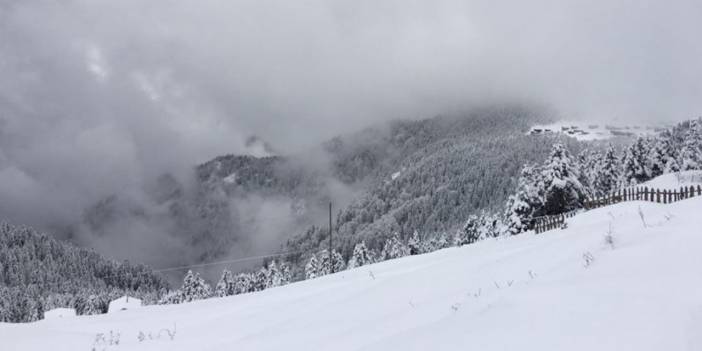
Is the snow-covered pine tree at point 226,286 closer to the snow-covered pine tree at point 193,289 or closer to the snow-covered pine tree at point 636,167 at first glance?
the snow-covered pine tree at point 193,289

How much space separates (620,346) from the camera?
13.3 ft

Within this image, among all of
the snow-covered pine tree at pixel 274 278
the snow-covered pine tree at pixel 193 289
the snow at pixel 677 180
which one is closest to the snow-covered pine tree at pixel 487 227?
the snow at pixel 677 180

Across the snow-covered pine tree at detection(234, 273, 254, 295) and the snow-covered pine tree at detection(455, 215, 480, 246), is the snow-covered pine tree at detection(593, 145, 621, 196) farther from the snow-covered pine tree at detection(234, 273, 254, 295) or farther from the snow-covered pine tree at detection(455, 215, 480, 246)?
the snow-covered pine tree at detection(234, 273, 254, 295)

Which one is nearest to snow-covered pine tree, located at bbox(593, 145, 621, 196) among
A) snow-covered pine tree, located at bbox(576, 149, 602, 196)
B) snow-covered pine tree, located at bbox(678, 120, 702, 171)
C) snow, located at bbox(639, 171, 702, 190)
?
snow-covered pine tree, located at bbox(576, 149, 602, 196)

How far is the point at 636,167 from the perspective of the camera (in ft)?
220

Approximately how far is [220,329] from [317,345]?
3.94 meters

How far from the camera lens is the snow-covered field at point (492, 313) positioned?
4473 mm

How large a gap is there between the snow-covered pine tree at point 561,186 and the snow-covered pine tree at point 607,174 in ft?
112

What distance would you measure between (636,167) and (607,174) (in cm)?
470

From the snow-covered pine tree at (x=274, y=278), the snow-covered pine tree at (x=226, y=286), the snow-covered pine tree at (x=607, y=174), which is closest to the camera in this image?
the snow-covered pine tree at (x=607, y=174)

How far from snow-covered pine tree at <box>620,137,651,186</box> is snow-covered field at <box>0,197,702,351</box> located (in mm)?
64036

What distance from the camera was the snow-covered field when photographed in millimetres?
4473

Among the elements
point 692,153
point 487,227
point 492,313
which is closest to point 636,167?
point 692,153

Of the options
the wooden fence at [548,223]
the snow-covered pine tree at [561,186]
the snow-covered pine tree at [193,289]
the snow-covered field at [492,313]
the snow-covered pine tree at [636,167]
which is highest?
the snow-covered pine tree at [636,167]
